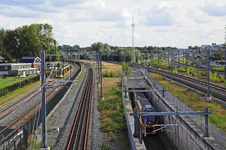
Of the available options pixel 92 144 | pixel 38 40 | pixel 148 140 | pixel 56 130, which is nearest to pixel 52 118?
pixel 56 130

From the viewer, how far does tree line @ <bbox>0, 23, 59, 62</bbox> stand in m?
68.8

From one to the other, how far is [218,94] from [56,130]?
2075 centimetres

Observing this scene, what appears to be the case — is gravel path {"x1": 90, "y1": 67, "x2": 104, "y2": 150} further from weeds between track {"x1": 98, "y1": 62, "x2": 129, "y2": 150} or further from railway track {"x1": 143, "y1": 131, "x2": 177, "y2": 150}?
railway track {"x1": 143, "y1": 131, "x2": 177, "y2": 150}

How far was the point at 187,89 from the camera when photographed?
103ft

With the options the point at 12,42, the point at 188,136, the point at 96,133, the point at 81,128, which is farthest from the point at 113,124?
the point at 12,42

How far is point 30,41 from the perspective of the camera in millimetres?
69438

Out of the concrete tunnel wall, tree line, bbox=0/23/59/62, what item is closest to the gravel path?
the concrete tunnel wall

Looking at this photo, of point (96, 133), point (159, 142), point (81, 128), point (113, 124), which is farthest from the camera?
point (113, 124)

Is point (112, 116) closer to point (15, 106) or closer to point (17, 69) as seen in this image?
point (15, 106)

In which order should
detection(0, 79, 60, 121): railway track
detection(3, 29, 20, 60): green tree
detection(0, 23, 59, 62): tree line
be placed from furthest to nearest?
detection(3, 29, 20, 60): green tree
detection(0, 23, 59, 62): tree line
detection(0, 79, 60, 121): railway track

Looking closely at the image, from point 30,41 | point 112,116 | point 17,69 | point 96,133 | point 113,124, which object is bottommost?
point 96,133

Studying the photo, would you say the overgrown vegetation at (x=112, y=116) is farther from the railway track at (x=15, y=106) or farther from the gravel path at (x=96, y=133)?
the railway track at (x=15, y=106)

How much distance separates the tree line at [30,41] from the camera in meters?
68.8

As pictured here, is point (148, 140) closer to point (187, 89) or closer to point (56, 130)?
point (56, 130)
